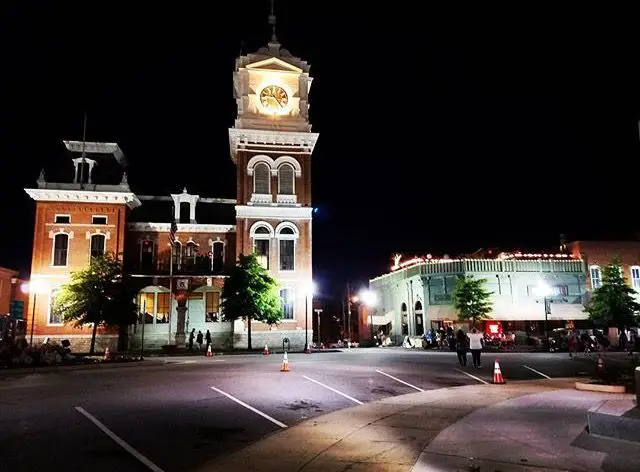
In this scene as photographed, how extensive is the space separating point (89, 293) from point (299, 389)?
26.2 m

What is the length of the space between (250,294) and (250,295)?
74 mm

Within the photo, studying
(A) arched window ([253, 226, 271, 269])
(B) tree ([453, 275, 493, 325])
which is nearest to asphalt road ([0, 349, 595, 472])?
(B) tree ([453, 275, 493, 325])

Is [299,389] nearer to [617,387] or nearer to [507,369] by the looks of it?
[617,387]

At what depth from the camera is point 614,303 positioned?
137ft

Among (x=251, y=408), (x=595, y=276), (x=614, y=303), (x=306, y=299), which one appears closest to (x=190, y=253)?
(x=306, y=299)

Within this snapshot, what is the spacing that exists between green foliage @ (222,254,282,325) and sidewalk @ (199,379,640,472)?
26.9m

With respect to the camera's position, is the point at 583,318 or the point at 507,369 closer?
the point at 507,369

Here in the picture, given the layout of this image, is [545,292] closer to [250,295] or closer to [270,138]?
[250,295]

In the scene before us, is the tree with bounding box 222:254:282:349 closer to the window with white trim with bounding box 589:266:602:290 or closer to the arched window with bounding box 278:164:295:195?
the arched window with bounding box 278:164:295:195

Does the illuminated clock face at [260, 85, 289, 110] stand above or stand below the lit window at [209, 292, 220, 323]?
above

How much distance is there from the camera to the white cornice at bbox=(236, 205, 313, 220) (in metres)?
43.5

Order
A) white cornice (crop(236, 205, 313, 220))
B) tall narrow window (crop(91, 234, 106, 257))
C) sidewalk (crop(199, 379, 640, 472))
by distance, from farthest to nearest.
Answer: white cornice (crop(236, 205, 313, 220)) → tall narrow window (crop(91, 234, 106, 257)) → sidewalk (crop(199, 379, 640, 472))

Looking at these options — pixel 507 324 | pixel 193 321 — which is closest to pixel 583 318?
pixel 507 324

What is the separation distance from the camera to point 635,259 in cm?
4847
